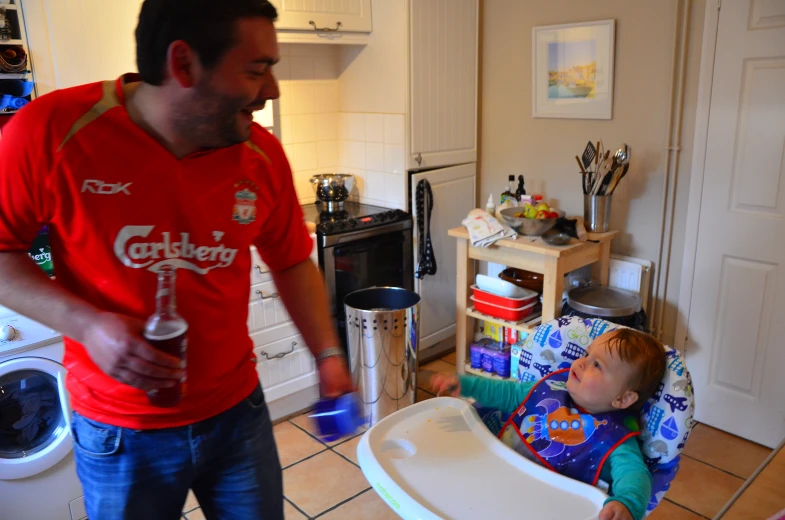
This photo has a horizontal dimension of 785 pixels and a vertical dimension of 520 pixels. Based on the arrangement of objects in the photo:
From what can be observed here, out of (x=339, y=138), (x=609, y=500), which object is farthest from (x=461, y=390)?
(x=339, y=138)

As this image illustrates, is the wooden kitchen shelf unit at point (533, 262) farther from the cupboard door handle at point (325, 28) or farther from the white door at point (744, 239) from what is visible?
the cupboard door handle at point (325, 28)

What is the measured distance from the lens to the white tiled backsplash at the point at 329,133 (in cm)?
341

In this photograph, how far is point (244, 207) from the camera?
122 cm

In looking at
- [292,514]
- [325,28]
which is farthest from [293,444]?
[325,28]

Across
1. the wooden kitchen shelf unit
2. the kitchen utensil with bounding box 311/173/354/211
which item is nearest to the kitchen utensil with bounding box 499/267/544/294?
the wooden kitchen shelf unit

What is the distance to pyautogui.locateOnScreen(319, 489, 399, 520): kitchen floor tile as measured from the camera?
8.01ft

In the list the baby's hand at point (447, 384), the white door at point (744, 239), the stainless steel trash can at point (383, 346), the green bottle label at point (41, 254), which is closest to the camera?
the baby's hand at point (447, 384)

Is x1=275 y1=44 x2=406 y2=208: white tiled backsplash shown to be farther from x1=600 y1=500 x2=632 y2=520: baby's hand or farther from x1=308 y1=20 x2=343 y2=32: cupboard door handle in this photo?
x1=600 y1=500 x2=632 y2=520: baby's hand

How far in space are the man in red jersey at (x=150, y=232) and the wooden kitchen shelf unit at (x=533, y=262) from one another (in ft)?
6.19

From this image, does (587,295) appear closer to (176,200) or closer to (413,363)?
(413,363)

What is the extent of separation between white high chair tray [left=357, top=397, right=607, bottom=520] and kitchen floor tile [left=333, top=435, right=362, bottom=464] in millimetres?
1144

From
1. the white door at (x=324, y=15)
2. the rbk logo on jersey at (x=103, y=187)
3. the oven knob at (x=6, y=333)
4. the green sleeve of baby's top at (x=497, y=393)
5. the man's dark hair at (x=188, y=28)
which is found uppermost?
the white door at (x=324, y=15)

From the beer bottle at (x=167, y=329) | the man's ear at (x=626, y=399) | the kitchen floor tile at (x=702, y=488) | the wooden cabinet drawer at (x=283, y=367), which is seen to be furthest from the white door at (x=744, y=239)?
the beer bottle at (x=167, y=329)

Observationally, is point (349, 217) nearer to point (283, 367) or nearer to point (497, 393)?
point (283, 367)
